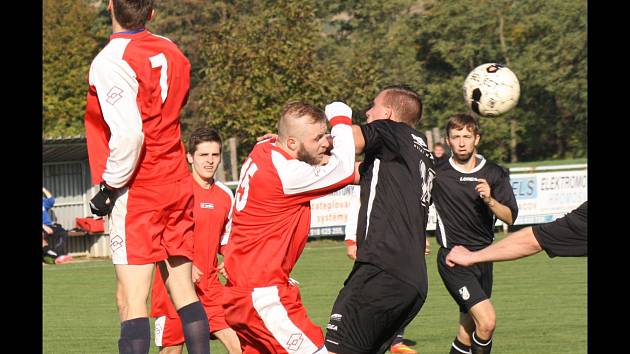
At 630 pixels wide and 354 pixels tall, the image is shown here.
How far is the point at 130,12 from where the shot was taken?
6.22 m

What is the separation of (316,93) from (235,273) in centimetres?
2565

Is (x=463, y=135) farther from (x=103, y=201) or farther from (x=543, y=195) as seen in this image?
(x=543, y=195)

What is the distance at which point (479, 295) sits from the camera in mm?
9047

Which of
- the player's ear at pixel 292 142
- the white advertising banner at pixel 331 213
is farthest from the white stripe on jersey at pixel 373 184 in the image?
the white advertising banner at pixel 331 213

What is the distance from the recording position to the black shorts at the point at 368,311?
6258 millimetres

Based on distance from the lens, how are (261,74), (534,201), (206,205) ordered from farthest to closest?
(261,74) < (534,201) < (206,205)

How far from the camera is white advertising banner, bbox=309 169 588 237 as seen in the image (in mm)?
23609

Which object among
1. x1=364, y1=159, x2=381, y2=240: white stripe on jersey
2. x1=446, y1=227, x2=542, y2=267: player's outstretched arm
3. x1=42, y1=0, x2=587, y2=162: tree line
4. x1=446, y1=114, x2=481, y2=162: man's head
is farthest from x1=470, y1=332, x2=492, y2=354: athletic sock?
x1=42, y1=0, x2=587, y2=162: tree line

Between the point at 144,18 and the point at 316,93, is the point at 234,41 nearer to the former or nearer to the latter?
the point at 316,93

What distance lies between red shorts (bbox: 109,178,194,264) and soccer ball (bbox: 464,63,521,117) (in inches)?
202

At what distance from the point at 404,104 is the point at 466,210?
3.13m

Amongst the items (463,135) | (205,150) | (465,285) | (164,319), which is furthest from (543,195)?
(164,319)

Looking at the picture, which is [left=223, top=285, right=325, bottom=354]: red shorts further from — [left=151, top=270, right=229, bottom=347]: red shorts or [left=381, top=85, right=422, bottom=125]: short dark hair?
[left=151, top=270, right=229, bottom=347]: red shorts
